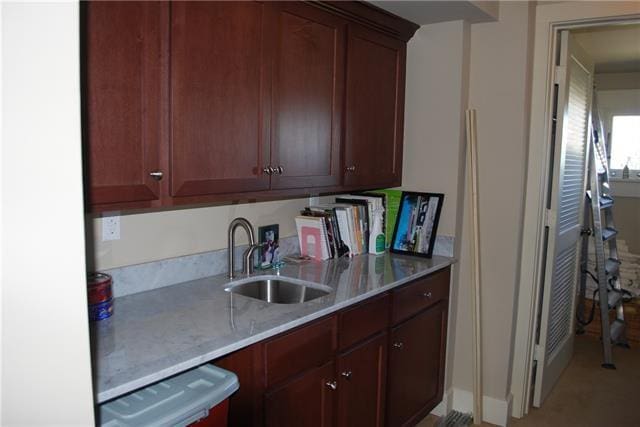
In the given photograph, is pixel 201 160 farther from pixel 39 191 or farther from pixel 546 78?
pixel 546 78

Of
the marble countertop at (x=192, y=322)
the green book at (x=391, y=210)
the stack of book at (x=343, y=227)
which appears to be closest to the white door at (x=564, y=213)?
the green book at (x=391, y=210)

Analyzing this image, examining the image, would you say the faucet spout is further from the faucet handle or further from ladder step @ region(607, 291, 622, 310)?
ladder step @ region(607, 291, 622, 310)

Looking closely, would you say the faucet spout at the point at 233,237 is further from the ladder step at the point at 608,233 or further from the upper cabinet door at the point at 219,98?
→ the ladder step at the point at 608,233

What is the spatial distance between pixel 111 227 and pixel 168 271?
0.31 metres

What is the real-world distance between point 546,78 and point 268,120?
1.63m

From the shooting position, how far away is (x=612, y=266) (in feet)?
13.2

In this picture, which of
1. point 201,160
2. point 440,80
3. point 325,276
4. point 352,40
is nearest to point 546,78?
Result: point 440,80

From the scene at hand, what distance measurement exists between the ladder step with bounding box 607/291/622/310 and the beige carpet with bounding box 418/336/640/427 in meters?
0.38

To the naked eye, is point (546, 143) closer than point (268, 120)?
No

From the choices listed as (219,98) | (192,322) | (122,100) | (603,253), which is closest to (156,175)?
(122,100)

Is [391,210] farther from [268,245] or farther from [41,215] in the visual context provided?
[41,215]

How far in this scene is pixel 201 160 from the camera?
5.90 ft

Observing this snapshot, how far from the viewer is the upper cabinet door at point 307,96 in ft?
6.87

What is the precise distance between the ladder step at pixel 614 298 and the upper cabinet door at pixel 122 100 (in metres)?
3.58
